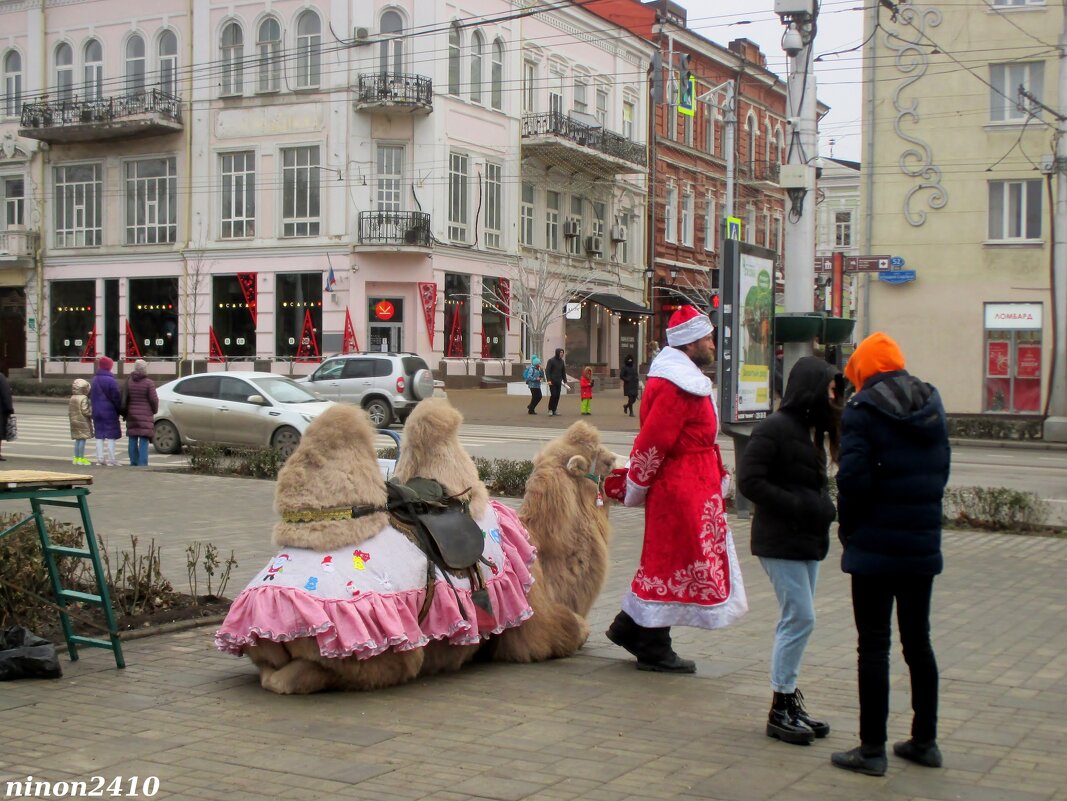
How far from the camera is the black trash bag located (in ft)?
21.0

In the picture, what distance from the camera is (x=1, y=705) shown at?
5922 millimetres

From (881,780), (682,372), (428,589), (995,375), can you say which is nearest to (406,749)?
(428,589)

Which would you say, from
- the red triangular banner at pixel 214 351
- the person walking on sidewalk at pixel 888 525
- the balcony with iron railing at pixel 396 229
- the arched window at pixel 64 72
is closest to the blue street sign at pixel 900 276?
the balcony with iron railing at pixel 396 229

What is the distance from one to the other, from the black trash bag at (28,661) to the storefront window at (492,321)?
37778 mm

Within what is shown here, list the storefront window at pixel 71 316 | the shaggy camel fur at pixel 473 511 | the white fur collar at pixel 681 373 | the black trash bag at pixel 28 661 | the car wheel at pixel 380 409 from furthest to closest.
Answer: the storefront window at pixel 71 316, the car wheel at pixel 380 409, the white fur collar at pixel 681 373, the black trash bag at pixel 28 661, the shaggy camel fur at pixel 473 511

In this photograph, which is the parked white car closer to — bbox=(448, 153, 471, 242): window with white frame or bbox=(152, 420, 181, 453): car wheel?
bbox=(152, 420, 181, 453): car wheel

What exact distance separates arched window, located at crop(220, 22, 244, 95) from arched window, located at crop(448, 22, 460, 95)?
7.20m

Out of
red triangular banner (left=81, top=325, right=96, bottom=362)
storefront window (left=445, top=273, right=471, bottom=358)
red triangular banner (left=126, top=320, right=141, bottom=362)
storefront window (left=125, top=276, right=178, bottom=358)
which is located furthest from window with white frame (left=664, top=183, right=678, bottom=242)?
red triangular banner (left=81, top=325, right=96, bottom=362)

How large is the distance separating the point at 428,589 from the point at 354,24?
1495 inches

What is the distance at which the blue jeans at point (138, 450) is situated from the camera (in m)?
19.4

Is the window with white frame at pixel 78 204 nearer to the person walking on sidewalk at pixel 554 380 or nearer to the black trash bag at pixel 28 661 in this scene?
the person walking on sidewalk at pixel 554 380

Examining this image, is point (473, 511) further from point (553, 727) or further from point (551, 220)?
point (551, 220)

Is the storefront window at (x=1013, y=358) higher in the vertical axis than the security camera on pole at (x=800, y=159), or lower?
lower

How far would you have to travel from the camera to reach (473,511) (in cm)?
684
